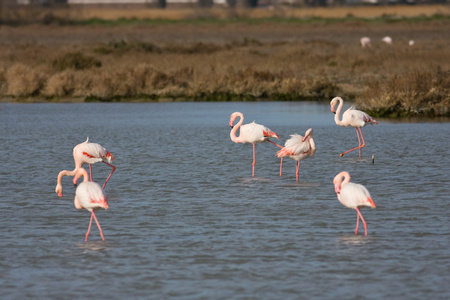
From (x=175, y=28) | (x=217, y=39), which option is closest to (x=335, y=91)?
(x=217, y=39)

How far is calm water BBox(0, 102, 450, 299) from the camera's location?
7.34 metres

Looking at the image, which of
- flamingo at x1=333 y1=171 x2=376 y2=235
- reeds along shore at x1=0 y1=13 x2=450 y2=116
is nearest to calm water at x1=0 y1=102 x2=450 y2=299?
flamingo at x1=333 y1=171 x2=376 y2=235

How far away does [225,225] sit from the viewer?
9.70 m

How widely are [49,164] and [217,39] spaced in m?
48.9

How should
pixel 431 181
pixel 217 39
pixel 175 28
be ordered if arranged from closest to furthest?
pixel 431 181
pixel 217 39
pixel 175 28

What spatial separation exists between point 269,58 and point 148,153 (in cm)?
2221

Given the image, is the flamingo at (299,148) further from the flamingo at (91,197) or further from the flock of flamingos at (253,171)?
the flamingo at (91,197)

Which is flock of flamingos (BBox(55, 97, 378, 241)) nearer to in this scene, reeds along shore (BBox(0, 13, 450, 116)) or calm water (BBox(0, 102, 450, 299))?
calm water (BBox(0, 102, 450, 299))

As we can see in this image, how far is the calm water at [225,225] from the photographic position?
24.1 ft

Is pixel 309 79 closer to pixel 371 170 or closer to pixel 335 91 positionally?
pixel 335 91

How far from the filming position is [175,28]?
244ft

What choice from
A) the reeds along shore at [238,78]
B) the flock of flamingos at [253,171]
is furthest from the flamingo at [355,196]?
the reeds along shore at [238,78]

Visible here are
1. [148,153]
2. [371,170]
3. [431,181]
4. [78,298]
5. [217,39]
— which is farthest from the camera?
[217,39]

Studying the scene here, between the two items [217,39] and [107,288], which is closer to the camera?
[107,288]
